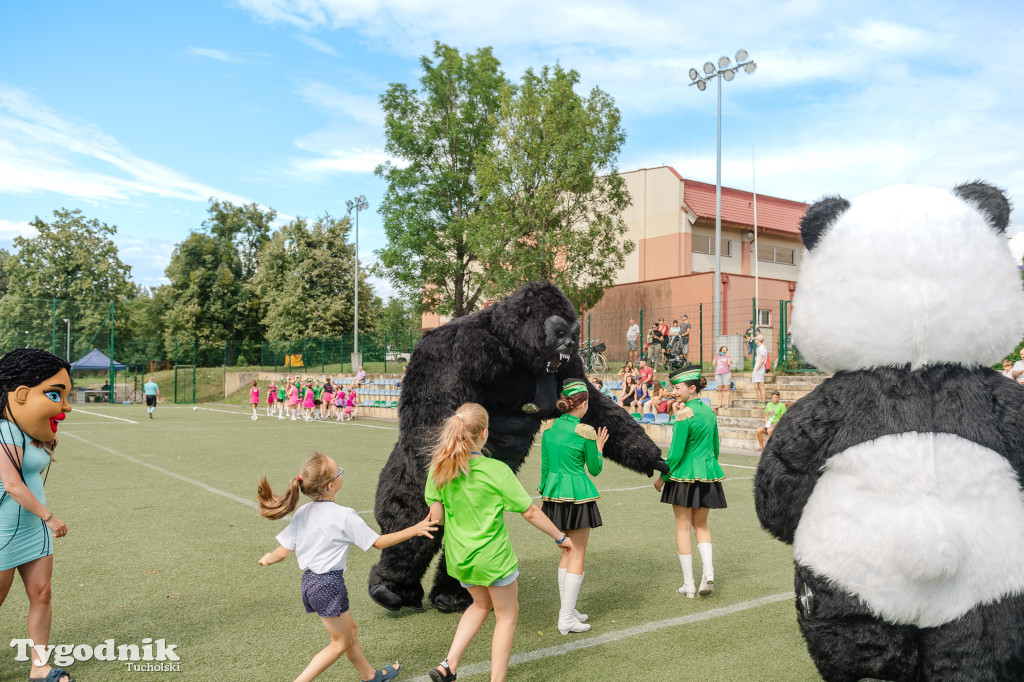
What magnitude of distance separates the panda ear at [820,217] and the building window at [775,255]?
3197 centimetres

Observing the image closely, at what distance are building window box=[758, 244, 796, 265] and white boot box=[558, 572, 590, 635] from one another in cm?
3126

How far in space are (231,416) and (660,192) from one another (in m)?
20.0

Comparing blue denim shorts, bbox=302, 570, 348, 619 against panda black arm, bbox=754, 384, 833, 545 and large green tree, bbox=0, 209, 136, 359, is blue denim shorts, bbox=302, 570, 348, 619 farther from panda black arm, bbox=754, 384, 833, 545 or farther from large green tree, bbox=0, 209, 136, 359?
large green tree, bbox=0, 209, 136, 359

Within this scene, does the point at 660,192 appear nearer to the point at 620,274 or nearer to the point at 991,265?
the point at 620,274

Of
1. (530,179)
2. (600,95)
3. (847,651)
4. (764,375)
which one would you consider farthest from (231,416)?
(847,651)

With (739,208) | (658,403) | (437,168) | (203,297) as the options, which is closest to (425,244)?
(437,168)

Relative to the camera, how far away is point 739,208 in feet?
105

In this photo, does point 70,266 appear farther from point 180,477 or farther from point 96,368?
point 180,477

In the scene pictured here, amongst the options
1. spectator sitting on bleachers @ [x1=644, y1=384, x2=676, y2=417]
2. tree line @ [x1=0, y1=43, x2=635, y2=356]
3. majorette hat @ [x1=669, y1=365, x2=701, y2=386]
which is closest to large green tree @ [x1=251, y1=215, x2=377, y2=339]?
tree line @ [x1=0, y1=43, x2=635, y2=356]

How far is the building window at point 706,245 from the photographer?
31.4 metres

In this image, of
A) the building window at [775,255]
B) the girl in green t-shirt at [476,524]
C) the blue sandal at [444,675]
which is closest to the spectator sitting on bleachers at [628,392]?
the girl in green t-shirt at [476,524]

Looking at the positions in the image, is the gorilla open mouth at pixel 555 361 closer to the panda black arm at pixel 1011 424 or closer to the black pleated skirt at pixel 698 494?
the black pleated skirt at pixel 698 494

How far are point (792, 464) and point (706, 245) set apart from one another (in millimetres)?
30488

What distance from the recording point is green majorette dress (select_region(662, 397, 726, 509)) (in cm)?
495
